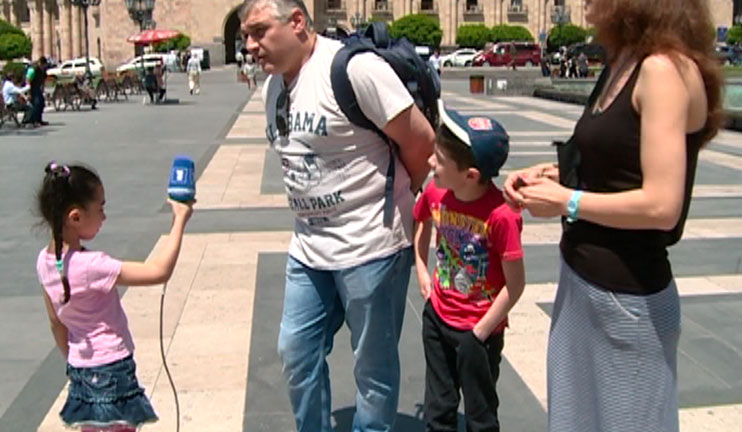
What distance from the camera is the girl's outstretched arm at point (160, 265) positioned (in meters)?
2.92

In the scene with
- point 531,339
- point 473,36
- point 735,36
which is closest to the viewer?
point 531,339

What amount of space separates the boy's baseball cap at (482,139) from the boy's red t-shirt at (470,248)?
5.7 inches

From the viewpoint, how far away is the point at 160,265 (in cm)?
295

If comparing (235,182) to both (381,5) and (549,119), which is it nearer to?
(549,119)

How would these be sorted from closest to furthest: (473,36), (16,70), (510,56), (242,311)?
(242,311) < (16,70) < (510,56) < (473,36)

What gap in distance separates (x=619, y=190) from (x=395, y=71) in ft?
3.62

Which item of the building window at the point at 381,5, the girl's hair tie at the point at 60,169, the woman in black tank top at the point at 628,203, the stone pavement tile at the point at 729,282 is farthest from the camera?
the building window at the point at 381,5

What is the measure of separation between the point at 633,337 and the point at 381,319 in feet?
3.67

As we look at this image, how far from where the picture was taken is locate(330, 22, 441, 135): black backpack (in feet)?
9.98

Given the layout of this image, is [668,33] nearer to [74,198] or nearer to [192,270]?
[74,198]

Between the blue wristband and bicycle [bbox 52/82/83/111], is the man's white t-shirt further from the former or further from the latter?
bicycle [bbox 52/82/83/111]

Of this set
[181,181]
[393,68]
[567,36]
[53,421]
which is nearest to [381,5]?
[567,36]

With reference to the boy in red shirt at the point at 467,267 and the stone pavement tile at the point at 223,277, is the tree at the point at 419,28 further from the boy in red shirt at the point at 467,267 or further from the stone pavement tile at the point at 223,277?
the boy in red shirt at the point at 467,267

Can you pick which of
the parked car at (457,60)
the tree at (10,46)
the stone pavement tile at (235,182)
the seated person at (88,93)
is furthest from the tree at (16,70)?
the tree at (10,46)
